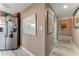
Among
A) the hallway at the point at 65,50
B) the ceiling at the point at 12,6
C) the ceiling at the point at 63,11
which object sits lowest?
the hallway at the point at 65,50

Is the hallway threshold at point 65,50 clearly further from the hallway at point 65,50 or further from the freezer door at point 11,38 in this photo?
the freezer door at point 11,38

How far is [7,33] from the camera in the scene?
11.0 feet

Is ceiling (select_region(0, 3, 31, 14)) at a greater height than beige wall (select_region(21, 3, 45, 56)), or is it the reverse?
ceiling (select_region(0, 3, 31, 14))

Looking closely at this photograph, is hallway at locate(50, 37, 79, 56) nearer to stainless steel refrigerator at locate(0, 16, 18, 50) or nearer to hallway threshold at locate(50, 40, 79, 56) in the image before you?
hallway threshold at locate(50, 40, 79, 56)

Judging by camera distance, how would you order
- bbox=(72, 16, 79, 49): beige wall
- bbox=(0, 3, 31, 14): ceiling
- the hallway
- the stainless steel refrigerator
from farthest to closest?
1. the stainless steel refrigerator
2. bbox=(72, 16, 79, 49): beige wall
3. the hallway
4. bbox=(0, 3, 31, 14): ceiling

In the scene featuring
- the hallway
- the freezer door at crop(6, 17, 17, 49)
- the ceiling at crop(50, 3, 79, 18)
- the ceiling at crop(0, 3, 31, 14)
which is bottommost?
the hallway

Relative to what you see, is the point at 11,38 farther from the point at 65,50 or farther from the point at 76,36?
the point at 76,36

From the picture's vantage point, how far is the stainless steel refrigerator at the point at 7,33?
11.0ft

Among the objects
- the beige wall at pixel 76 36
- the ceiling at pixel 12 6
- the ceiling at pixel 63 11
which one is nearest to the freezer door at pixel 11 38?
the ceiling at pixel 12 6

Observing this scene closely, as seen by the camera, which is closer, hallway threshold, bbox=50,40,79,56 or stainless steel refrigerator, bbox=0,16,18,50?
hallway threshold, bbox=50,40,79,56

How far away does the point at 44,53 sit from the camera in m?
2.66

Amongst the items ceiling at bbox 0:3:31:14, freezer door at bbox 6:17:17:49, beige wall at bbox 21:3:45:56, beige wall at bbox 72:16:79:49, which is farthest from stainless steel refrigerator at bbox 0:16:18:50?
beige wall at bbox 72:16:79:49

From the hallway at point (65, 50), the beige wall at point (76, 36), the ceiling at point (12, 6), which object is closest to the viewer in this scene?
the ceiling at point (12, 6)

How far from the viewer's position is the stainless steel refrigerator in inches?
131
